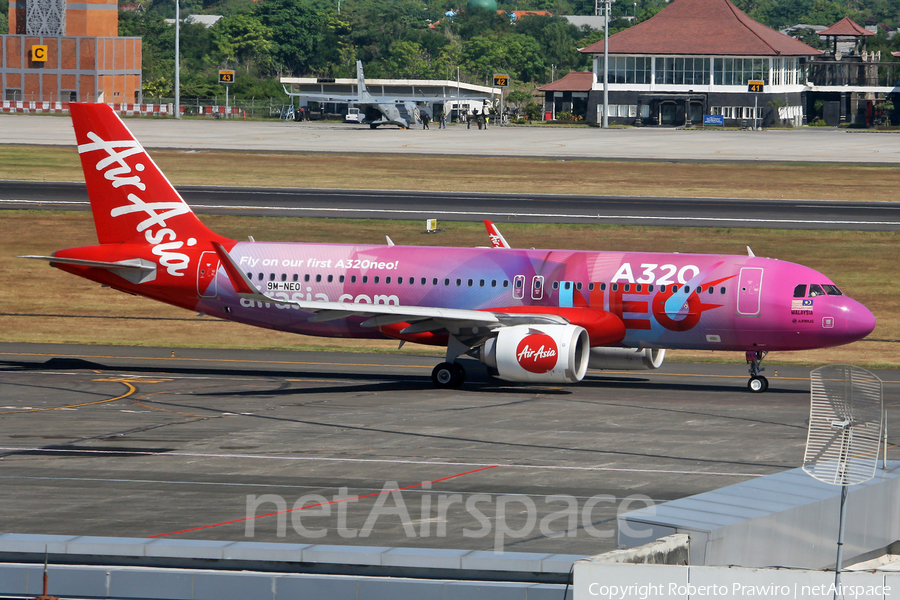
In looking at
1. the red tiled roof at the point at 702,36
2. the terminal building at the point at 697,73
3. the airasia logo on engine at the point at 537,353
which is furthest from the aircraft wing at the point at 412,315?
the red tiled roof at the point at 702,36

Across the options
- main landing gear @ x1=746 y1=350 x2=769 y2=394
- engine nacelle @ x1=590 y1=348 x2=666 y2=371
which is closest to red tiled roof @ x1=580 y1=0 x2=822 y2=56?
engine nacelle @ x1=590 y1=348 x2=666 y2=371

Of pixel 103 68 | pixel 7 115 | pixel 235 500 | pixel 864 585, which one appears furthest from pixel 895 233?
pixel 103 68

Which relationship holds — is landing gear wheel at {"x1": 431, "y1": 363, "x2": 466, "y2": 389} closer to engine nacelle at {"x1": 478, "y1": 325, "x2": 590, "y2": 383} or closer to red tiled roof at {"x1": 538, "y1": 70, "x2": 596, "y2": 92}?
engine nacelle at {"x1": 478, "y1": 325, "x2": 590, "y2": 383}

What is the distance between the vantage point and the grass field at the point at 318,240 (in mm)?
50500

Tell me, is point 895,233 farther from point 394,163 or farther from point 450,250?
point 394,163

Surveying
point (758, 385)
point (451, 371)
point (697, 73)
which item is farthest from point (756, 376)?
point (697, 73)

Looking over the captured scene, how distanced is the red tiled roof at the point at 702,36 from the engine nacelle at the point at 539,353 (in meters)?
142

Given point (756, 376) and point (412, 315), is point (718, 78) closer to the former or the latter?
point (756, 376)

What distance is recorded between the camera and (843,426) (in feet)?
40.7

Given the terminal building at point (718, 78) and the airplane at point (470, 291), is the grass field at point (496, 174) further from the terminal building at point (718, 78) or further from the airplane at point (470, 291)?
the terminal building at point (718, 78)

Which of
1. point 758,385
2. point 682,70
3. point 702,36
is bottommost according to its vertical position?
point 758,385

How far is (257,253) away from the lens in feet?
138

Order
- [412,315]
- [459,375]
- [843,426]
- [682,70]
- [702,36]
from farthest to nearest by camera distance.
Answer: [702,36] < [682,70] < [459,375] < [412,315] < [843,426]

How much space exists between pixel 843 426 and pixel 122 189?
35232 millimetres
